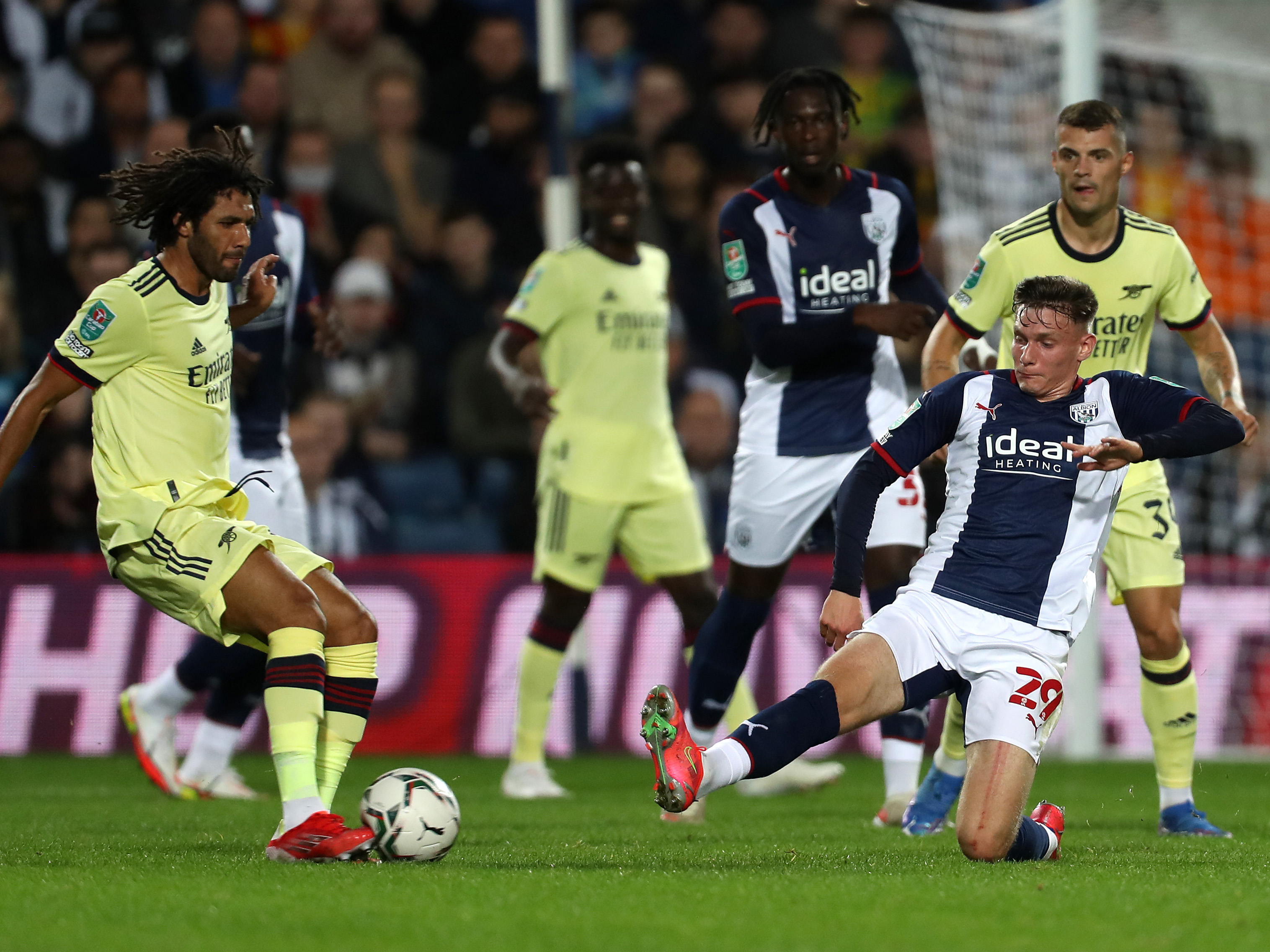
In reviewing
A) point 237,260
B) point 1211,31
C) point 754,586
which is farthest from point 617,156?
point 1211,31

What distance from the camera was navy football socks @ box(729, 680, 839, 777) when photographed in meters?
4.67

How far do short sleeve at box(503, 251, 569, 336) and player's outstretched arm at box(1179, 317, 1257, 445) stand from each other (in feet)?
9.27

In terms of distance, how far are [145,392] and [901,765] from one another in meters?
2.99

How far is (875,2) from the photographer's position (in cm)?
1279

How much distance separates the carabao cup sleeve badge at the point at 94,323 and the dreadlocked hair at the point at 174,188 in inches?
13.8

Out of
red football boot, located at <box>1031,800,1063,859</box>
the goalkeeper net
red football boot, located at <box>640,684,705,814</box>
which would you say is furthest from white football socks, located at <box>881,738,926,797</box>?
the goalkeeper net

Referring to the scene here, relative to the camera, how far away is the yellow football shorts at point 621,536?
775 cm

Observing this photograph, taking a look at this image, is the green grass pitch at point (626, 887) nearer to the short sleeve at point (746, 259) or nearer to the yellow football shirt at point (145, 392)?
the yellow football shirt at point (145, 392)

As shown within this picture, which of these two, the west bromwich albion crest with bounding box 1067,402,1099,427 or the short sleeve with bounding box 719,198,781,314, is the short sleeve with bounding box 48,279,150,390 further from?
the west bromwich albion crest with bounding box 1067,402,1099,427

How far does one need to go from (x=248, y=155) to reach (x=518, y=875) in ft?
8.19

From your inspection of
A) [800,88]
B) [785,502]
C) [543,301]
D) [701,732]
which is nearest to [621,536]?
[543,301]

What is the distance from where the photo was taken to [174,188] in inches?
202

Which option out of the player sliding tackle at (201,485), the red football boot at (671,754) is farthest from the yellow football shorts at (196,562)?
the red football boot at (671,754)

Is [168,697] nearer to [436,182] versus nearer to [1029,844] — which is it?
[1029,844]
